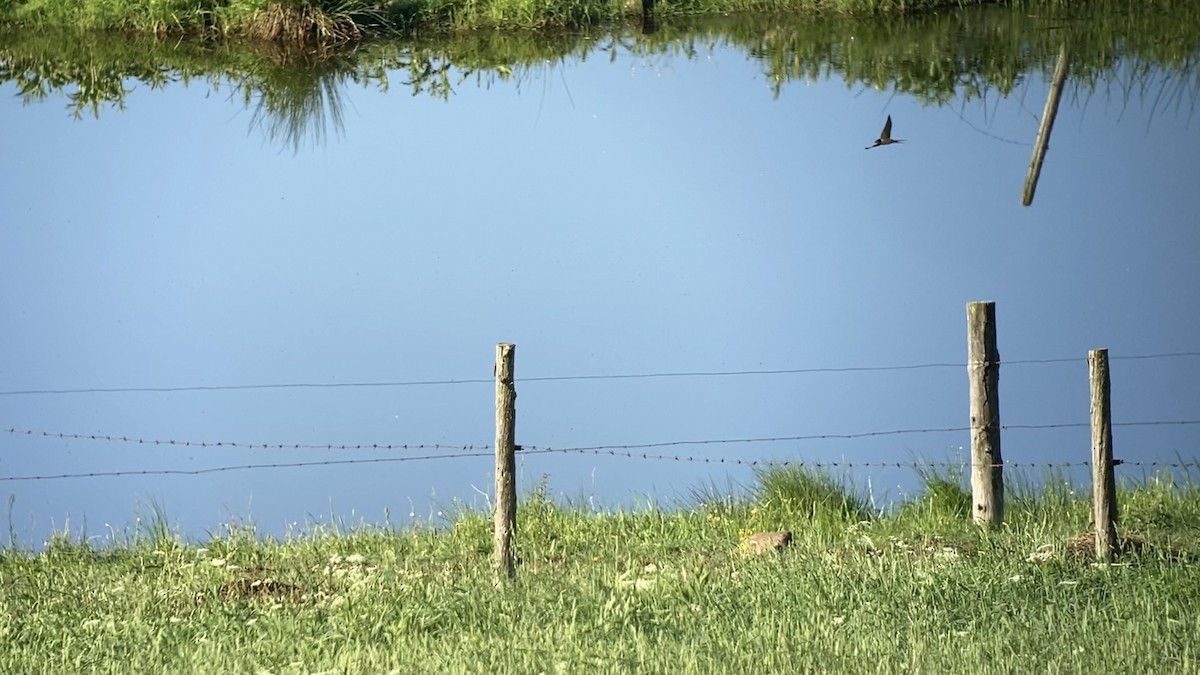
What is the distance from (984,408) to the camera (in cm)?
979

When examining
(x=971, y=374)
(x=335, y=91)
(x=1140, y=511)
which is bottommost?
(x=1140, y=511)

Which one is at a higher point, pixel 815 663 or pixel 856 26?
pixel 856 26

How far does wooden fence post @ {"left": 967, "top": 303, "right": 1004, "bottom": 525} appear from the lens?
9.80 metres

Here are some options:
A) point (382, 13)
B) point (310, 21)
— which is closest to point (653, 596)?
point (310, 21)

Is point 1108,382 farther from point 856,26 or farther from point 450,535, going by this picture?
point 856,26

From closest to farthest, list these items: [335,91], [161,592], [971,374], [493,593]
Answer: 1. [493,593]
2. [161,592]
3. [971,374]
4. [335,91]

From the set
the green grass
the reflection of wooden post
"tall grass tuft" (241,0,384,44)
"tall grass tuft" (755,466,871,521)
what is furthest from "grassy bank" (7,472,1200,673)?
the green grass

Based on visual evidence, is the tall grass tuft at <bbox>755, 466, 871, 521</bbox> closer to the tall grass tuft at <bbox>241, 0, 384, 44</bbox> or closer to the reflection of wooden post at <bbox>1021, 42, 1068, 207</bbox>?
the reflection of wooden post at <bbox>1021, 42, 1068, 207</bbox>

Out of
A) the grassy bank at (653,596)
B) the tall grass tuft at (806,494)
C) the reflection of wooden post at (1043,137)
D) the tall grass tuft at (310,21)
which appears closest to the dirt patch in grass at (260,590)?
the grassy bank at (653,596)

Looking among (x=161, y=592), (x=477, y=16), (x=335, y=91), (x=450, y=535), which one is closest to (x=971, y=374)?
(x=450, y=535)

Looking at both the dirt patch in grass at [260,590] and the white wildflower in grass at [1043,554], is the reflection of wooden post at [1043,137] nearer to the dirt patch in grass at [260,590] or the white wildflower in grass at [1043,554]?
the white wildflower in grass at [1043,554]

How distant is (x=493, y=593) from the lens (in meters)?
8.01

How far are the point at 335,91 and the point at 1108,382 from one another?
39.8ft

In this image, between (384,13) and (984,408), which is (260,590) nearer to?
(984,408)
